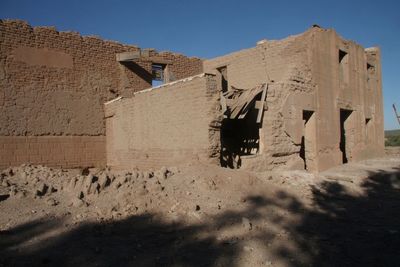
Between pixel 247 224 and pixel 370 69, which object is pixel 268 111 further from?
pixel 370 69

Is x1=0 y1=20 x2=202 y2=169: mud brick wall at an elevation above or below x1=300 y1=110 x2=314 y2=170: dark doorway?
above

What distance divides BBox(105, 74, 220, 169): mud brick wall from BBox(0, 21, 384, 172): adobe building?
0.09 ft

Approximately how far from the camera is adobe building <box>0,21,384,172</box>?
853cm

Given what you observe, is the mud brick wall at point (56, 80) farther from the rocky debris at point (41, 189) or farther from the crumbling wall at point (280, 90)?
the crumbling wall at point (280, 90)

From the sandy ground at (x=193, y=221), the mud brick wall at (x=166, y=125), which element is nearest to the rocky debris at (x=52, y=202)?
the sandy ground at (x=193, y=221)

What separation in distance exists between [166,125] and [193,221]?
4014 mm

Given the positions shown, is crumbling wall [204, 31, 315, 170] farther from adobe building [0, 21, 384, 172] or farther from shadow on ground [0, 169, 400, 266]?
shadow on ground [0, 169, 400, 266]

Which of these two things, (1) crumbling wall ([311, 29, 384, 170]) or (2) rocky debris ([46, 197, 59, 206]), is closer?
(2) rocky debris ([46, 197, 59, 206])

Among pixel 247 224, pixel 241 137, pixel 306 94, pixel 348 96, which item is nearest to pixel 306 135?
pixel 306 94

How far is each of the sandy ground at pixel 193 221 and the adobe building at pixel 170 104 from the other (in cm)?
139

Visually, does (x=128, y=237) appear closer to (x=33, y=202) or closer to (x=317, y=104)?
(x=33, y=202)

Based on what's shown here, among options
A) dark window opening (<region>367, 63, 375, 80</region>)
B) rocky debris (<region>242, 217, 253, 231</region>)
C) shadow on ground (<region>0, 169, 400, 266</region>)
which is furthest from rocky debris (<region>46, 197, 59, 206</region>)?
dark window opening (<region>367, 63, 375, 80</region>)

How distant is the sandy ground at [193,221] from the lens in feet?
13.4

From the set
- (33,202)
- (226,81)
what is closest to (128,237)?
(33,202)
